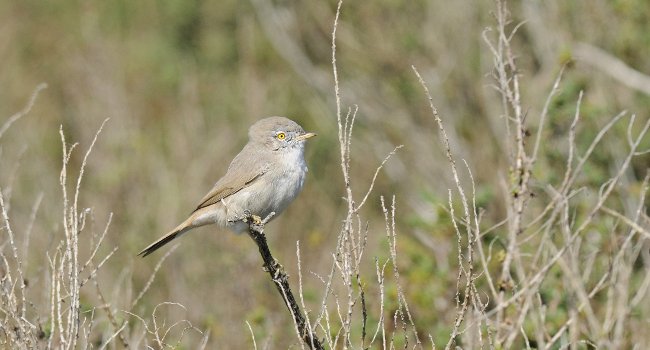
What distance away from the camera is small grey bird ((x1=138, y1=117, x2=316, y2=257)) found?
555 centimetres

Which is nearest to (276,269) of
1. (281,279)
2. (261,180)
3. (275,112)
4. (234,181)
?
(281,279)

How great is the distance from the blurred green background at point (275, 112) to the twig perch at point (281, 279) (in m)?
3.10

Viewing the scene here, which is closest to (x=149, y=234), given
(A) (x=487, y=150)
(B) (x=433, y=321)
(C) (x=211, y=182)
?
(C) (x=211, y=182)

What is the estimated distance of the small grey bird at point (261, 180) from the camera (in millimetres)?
5555

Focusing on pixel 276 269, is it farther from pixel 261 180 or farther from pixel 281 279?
pixel 261 180

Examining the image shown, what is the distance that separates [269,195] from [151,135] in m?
7.08

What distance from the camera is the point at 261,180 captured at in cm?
559

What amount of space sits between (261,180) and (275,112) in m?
5.82

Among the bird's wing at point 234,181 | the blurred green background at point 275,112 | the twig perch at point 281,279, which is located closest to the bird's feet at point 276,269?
the twig perch at point 281,279

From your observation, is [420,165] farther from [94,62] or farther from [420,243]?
[94,62]

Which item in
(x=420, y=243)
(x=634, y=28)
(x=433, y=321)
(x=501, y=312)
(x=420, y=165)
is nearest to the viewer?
(x=501, y=312)

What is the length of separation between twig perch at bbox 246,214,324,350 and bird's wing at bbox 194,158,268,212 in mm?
789

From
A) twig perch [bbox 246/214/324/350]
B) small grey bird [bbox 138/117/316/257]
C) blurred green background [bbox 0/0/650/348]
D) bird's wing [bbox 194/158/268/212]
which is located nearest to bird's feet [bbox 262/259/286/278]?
twig perch [bbox 246/214/324/350]

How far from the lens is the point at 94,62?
1211cm
